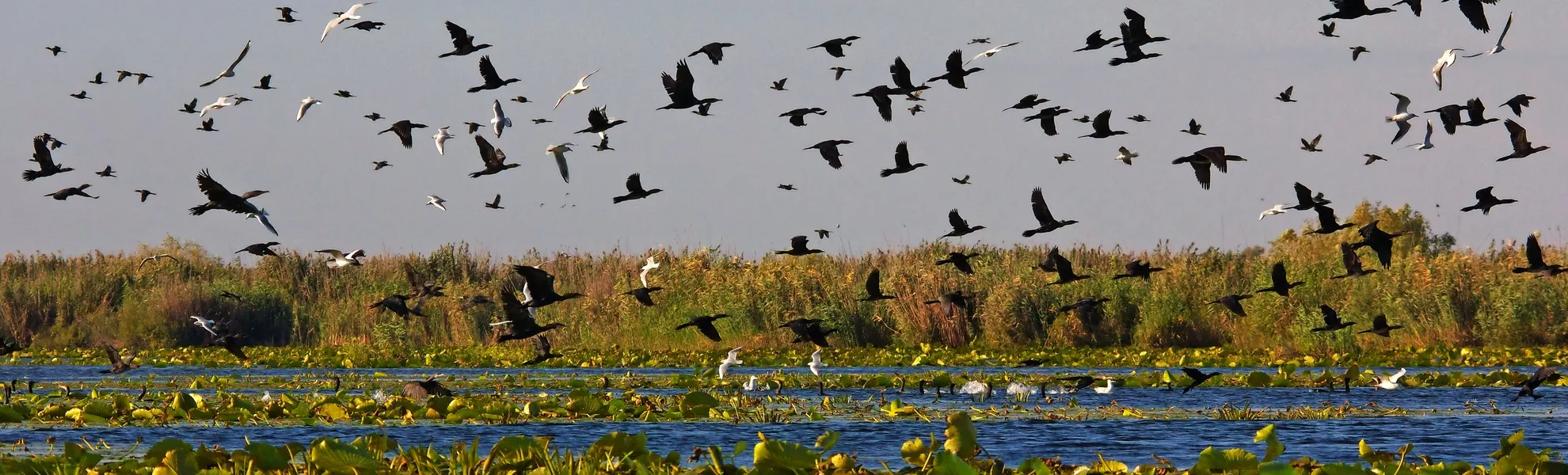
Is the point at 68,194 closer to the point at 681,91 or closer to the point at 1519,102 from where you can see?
the point at 681,91

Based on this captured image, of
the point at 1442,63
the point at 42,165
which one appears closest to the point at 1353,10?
the point at 1442,63

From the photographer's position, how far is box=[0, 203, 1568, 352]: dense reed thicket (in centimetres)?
2572

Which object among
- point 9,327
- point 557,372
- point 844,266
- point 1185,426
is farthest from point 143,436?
point 9,327

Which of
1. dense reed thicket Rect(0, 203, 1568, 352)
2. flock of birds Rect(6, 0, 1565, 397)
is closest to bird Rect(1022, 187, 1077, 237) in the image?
flock of birds Rect(6, 0, 1565, 397)

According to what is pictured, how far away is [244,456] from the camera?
7516mm

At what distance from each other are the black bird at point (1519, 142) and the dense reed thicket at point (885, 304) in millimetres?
8735

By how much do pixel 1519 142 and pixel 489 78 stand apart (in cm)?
1038

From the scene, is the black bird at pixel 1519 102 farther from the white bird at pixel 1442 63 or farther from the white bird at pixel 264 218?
the white bird at pixel 264 218

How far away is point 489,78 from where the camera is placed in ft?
55.9

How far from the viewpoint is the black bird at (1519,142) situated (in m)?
15.8

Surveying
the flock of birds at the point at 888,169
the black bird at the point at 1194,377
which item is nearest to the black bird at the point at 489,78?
the flock of birds at the point at 888,169

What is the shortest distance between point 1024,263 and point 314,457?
23506mm

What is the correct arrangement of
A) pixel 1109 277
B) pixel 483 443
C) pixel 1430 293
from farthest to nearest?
pixel 1109 277 → pixel 1430 293 → pixel 483 443

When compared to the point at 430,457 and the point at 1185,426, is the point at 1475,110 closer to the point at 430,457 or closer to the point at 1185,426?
the point at 1185,426
